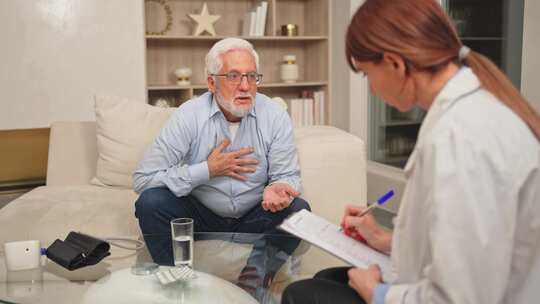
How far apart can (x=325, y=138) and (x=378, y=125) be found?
172cm

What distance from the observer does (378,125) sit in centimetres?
394

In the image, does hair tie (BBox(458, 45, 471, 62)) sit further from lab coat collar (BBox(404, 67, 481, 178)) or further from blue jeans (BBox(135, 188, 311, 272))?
blue jeans (BBox(135, 188, 311, 272))

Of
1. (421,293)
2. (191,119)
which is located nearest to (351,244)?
(421,293)

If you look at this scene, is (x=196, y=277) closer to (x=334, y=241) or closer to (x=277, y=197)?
(x=334, y=241)

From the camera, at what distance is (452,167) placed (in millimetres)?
779

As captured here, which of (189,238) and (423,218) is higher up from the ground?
(423,218)

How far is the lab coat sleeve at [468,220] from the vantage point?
0.77 m

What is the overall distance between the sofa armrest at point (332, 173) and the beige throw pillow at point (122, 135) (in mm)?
646

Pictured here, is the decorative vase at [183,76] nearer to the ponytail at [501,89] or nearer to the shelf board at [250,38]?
the shelf board at [250,38]

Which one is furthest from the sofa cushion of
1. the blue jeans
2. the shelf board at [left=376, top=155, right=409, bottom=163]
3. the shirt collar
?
the shelf board at [left=376, top=155, right=409, bottom=163]

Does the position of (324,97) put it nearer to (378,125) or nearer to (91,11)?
(378,125)

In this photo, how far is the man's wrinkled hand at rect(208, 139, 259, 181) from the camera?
6.48 ft

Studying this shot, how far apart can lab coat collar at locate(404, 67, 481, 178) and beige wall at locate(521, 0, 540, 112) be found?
1839 mm

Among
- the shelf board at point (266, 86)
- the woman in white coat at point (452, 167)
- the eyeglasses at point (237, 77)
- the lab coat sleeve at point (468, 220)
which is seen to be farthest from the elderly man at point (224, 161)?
the shelf board at point (266, 86)
